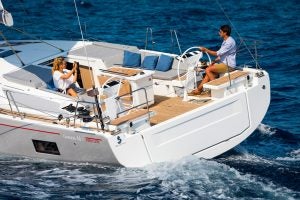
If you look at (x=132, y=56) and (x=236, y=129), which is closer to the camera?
(x=236, y=129)

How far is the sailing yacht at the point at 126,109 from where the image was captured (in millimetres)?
15453

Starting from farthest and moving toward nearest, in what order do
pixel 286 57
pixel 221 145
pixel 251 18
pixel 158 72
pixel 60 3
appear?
pixel 60 3 < pixel 251 18 < pixel 286 57 < pixel 158 72 < pixel 221 145

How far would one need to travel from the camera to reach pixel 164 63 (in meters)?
17.9

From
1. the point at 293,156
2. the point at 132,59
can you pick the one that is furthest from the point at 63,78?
the point at 293,156

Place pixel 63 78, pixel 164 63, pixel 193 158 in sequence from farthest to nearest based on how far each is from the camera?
pixel 164 63
pixel 63 78
pixel 193 158

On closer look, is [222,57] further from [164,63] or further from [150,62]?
[150,62]

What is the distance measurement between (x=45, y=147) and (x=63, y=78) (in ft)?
5.14

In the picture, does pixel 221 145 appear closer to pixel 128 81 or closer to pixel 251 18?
pixel 128 81

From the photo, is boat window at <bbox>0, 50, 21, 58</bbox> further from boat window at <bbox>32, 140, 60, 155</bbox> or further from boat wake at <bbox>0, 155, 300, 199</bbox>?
boat wake at <bbox>0, 155, 300, 199</bbox>

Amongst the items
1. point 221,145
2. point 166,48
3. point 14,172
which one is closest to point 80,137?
point 14,172

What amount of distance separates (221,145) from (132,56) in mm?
2993

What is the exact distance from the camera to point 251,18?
3092 centimetres

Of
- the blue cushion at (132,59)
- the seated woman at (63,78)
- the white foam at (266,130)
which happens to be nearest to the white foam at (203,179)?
A: the seated woman at (63,78)

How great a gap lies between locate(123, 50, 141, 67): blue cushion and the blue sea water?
2.21 metres
